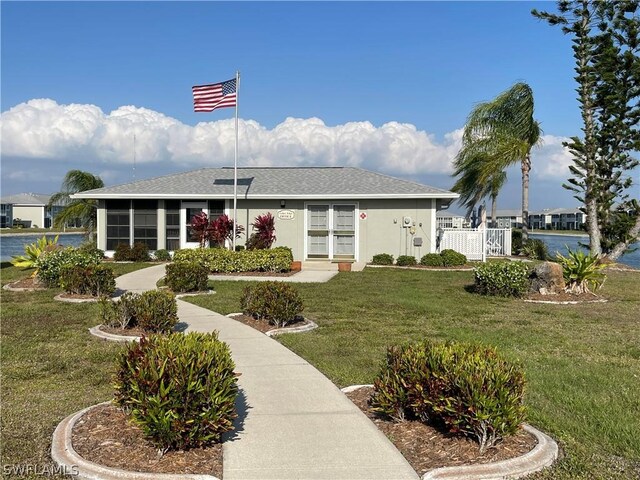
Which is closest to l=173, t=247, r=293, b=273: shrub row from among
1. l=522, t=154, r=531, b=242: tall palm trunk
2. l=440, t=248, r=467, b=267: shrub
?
l=440, t=248, r=467, b=267: shrub

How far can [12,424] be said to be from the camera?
4.75 metres

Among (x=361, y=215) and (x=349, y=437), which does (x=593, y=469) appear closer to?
(x=349, y=437)

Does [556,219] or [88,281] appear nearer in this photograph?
[88,281]

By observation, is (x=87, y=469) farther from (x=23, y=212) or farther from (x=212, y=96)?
(x=23, y=212)

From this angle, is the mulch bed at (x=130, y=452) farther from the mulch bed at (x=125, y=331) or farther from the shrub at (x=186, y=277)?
the shrub at (x=186, y=277)

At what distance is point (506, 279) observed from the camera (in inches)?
513

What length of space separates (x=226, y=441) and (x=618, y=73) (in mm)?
23273

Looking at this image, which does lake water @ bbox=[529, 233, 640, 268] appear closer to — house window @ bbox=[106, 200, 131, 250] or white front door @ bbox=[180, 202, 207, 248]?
white front door @ bbox=[180, 202, 207, 248]

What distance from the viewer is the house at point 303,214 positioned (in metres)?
21.3

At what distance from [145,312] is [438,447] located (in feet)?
17.4

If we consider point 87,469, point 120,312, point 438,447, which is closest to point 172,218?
point 120,312

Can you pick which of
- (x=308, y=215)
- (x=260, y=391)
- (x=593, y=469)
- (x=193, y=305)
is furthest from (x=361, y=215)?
(x=593, y=469)

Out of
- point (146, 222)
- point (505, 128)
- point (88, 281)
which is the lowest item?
point (88, 281)

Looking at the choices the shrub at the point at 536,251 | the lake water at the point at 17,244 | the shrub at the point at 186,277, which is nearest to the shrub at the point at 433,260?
the shrub at the point at 536,251
